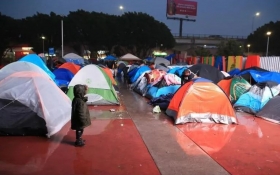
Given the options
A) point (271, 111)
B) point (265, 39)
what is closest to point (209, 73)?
point (271, 111)

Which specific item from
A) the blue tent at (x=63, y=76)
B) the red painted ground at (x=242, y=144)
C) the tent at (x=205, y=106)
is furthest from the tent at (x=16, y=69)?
the blue tent at (x=63, y=76)

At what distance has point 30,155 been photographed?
200 inches

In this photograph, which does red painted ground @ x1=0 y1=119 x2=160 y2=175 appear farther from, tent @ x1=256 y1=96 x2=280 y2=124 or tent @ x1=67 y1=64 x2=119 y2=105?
tent @ x1=256 y1=96 x2=280 y2=124

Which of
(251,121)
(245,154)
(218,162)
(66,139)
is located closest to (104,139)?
(66,139)

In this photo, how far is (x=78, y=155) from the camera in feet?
16.9

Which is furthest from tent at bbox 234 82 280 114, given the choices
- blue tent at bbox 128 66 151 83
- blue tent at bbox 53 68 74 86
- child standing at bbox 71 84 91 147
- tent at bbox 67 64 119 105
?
blue tent at bbox 53 68 74 86

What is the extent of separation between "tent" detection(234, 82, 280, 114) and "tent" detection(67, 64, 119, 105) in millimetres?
5247

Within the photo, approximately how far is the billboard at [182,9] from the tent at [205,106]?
58.6 metres

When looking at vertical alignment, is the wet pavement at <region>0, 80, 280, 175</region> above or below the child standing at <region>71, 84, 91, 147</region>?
below

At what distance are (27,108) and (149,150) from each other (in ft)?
10.9

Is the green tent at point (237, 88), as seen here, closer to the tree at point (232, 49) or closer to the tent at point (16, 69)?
the tent at point (16, 69)

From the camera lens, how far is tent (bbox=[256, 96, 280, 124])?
838 cm

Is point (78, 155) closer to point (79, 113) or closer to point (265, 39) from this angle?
point (79, 113)

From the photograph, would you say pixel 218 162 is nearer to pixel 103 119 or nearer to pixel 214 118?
pixel 214 118
